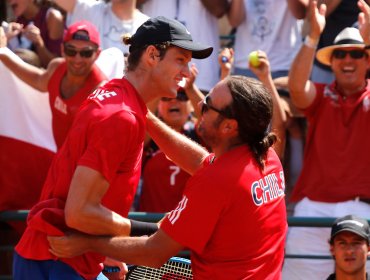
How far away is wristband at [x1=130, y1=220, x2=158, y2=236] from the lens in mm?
3611

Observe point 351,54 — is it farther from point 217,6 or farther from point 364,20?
point 217,6

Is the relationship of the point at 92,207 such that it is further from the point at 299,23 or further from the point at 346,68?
the point at 299,23

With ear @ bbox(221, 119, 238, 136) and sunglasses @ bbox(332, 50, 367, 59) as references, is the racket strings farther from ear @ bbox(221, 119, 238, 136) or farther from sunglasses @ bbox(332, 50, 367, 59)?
sunglasses @ bbox(332, 50, 367, 59)

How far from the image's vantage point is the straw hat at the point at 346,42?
6.05 metres

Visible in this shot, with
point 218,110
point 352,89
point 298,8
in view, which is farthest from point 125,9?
point 218,110

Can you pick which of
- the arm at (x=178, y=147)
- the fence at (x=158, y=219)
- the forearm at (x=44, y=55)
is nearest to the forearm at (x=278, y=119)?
the fence at (x=158, y=219)

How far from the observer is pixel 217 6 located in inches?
274

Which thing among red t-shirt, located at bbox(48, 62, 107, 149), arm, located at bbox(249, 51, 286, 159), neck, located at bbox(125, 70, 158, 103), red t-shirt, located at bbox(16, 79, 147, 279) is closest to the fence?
arm, located at bbox(249, 51, 286, 159)

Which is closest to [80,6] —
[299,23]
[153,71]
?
[299,23]

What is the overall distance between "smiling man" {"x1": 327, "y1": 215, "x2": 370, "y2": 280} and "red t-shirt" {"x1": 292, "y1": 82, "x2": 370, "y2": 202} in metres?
0.66

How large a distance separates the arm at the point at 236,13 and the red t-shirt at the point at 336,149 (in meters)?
1.15

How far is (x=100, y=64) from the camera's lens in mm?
6164

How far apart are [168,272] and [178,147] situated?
642 mm

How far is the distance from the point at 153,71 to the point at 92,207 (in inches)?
27.1
